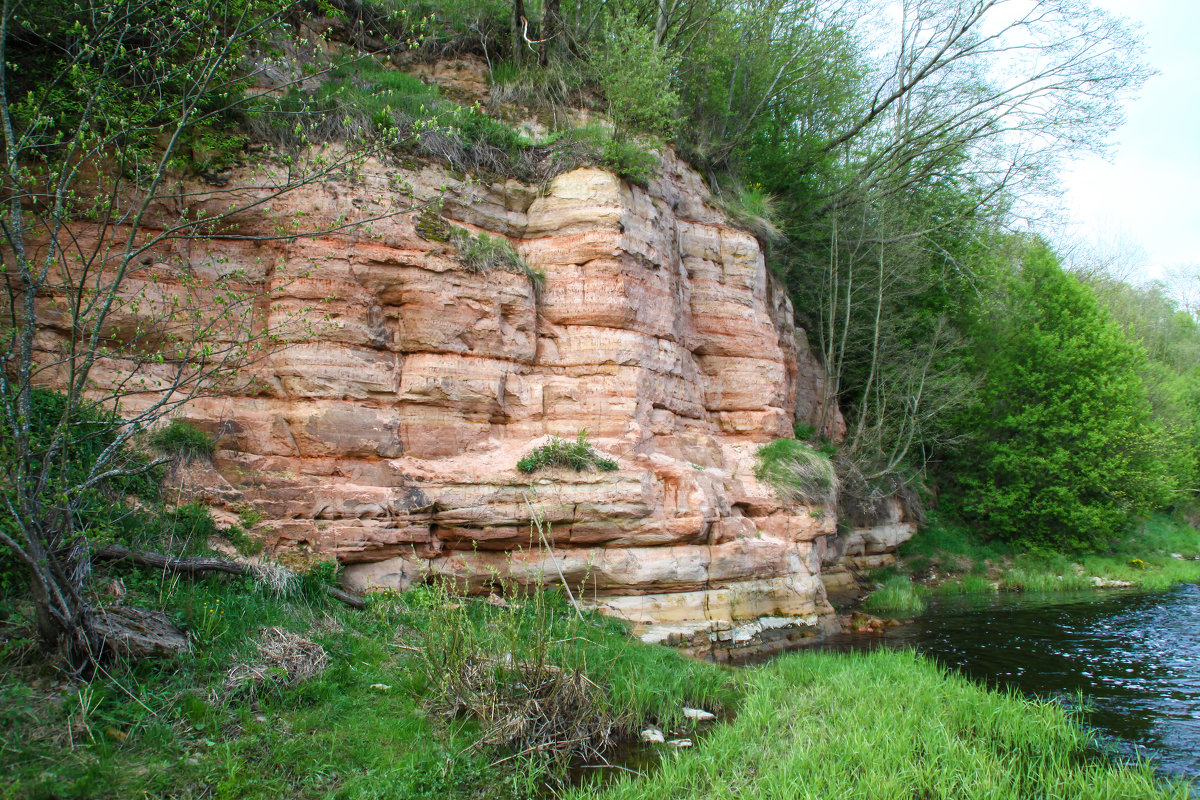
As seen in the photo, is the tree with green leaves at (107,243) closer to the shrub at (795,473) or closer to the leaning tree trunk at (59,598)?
the leaning tree trunk at (59,598)

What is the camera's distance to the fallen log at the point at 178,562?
7.10 meters

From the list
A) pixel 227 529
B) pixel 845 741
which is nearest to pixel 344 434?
pixel 227 529

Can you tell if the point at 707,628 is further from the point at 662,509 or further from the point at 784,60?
the point at 784,60

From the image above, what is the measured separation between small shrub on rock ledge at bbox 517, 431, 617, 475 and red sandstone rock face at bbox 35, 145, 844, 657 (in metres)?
0.18

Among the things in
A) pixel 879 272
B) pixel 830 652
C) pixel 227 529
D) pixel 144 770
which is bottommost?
pixel 830 652

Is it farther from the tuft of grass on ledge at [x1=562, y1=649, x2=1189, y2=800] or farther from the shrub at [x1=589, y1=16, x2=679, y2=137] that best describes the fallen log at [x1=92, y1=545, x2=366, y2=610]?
the shrub at [x1=589, y1=16, x2=679, y2=137]

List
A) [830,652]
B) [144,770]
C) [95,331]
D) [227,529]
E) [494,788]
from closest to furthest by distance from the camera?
1. [144,770]
2. [95,331]
3. [494,788]
4. [227,529]
5. [830,652]

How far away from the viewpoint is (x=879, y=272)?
19.9 m

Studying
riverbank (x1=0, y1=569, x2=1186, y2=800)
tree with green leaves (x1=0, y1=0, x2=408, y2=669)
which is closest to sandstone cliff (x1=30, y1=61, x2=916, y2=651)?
tree with green leaves (x1=0, y1=0, x2=408, y2=669)

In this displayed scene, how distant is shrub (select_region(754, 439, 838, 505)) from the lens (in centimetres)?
1370

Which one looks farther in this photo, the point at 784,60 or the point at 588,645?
the point at 784,60

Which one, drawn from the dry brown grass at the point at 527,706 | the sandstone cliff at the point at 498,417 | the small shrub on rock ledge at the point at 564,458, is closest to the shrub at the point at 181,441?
the sandstone cliff at the point at 498,417

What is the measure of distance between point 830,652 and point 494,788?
23.6ft

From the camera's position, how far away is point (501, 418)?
38.4ft
